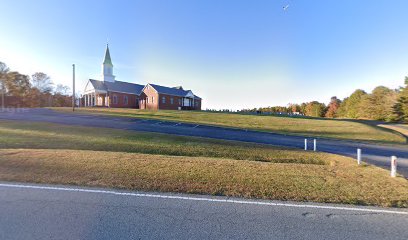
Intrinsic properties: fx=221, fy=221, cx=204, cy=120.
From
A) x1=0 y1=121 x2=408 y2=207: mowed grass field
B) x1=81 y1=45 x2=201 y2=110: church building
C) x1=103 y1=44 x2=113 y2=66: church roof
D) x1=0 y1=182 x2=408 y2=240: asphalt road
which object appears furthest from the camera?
x1=103 y1=44 x2=113 y2=66: church roof

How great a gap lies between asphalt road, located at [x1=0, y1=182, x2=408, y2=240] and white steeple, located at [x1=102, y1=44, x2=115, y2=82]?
55.7 metres

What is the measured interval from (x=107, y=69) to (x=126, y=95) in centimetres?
949

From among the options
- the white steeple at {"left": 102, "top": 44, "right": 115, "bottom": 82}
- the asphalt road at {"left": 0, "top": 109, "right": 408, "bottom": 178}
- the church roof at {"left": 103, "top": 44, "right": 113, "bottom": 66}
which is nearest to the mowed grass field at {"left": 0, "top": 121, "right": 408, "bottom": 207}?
the asphalt road at {"left": 0, "top": 109, "right": 408, "bottom": 178}

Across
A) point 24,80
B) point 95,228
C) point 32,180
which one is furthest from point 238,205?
point 24,80

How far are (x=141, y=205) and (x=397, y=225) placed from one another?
441cm

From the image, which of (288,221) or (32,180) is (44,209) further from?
(288,221)

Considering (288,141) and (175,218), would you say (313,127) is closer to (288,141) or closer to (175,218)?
(288,141)

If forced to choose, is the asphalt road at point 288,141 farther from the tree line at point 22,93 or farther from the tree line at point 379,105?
the tree line at point 22,93

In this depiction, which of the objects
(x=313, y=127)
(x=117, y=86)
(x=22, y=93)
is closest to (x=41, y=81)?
(x=22, y=93)

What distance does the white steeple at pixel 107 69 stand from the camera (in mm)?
54906

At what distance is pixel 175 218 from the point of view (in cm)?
373

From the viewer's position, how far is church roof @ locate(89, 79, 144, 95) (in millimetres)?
49894

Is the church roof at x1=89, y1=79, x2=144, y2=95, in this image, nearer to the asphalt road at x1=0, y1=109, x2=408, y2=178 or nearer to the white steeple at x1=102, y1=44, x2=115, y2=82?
the white steeple at x1=102, y1=44, x2=115, y2=82

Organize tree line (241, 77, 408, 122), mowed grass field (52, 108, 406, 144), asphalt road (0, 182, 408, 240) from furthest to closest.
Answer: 1. tree line (241, 77, 408, 122)
2. mowed grass field (52, 108, 406, 144)
3. asphalt road (0, 182, 408, 240)
